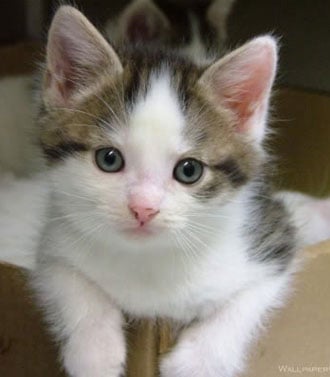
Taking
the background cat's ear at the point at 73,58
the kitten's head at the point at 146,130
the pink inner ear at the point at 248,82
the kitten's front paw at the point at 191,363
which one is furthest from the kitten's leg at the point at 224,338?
the background cat's ear at the point at 73,58

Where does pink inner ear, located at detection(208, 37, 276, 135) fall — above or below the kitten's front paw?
above

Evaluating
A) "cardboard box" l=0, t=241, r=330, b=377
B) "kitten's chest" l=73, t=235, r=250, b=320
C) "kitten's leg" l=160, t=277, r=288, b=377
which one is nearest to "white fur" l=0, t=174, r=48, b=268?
"cardboard box" l=0, t=241, r=330, b=377

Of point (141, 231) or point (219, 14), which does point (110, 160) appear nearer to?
point (141, 231)

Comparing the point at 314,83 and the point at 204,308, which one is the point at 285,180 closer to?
the point at 314,83

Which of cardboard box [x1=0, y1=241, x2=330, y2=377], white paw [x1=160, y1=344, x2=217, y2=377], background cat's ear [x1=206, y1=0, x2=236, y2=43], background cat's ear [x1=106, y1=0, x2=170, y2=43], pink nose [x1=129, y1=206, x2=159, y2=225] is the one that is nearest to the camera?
pink nose [x1=129, y1=206, x2=159, y2=225]

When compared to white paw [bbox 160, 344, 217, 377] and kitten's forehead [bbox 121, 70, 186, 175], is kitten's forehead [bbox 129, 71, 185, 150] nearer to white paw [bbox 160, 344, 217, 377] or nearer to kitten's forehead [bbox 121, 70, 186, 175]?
kitten's forehead [bbox 121, 70, 186, 175]

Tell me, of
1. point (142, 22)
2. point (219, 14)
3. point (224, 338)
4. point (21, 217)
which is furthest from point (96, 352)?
point (219, 14)
